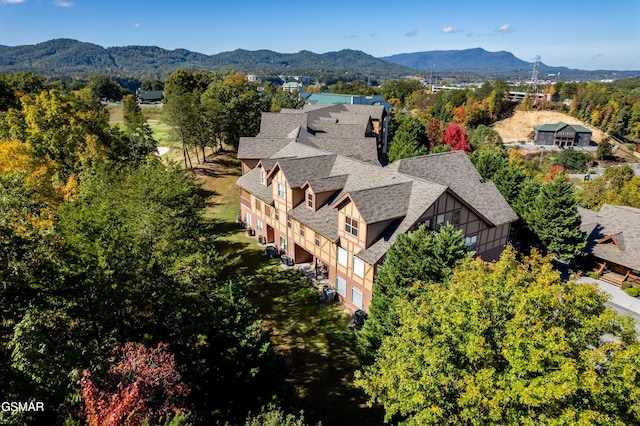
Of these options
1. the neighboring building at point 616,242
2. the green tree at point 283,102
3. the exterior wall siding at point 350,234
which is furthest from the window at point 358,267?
the green tree at point 283,102

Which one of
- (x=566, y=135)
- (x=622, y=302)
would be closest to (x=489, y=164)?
(x=622, y=302)

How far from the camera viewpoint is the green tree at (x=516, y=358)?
11500 millimetres

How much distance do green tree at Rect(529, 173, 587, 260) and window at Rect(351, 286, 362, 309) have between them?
20840 millimetres

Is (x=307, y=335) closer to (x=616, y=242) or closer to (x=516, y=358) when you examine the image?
(x=516, y=358)

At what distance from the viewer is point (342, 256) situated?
30.5 m

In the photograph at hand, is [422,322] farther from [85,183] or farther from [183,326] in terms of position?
[85,183]

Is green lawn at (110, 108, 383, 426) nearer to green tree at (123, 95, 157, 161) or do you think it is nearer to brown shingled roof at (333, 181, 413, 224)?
brown shingled roof at (333, 181, 413, 224)

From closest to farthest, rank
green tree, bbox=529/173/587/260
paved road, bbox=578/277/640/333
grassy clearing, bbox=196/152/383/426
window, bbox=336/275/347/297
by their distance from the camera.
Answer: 1. grassy clearing, bbox=196/152/383/426
2. window, bbox=336/275/347/297
3. paved road, bbox=578/277/640/333
4. green tree, bbox=529/173/587/260

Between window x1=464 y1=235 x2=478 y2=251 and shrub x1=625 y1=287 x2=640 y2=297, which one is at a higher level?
window x1=464 y1=235 x2=478 y2=251

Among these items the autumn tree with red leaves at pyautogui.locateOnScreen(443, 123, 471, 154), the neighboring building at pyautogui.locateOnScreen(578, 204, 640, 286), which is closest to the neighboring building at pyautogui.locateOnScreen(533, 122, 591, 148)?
the autumn tree with red leaves at pyautogui.locateOnScreen(443, 123, 471, 154)

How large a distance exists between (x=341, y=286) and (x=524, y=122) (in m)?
155

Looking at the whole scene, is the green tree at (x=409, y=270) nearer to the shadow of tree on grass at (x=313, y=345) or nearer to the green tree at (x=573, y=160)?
the shadow of tree on grass at (x=313, y=345)

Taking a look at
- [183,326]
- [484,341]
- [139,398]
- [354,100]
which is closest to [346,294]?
[183,326]

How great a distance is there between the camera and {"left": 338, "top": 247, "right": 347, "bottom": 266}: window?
30188 mm
